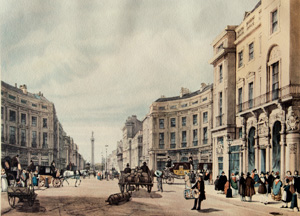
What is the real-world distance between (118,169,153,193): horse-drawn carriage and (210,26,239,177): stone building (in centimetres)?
264

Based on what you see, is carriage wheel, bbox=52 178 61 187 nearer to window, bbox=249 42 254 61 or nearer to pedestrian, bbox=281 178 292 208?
pedestrian, bbox=281 178 292 208

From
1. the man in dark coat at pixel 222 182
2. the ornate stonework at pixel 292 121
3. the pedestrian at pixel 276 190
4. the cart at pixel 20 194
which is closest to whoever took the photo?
the cart at pixel 20 194

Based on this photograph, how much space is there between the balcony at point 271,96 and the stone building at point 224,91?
0.49 m

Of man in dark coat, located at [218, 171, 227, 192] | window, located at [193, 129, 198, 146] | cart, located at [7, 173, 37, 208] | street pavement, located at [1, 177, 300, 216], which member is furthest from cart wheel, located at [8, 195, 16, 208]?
man in dark coat, located at [218, 171, 227, 192]

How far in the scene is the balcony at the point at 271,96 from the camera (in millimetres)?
10953

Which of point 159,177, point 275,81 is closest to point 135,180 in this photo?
point 159,177

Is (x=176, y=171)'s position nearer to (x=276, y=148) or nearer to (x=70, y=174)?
(x=276, y=148)

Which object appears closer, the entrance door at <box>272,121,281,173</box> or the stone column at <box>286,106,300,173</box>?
the stone column at <box>286,106,300,173</box>

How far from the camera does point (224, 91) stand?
44.5ft

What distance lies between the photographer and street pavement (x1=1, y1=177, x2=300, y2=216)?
10656 mm

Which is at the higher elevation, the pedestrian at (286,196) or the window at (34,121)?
the window at (34,121)

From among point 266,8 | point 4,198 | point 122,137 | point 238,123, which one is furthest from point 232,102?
point 4,198

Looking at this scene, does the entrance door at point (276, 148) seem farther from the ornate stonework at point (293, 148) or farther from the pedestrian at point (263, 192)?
the ornate stonework at point (293, 148)

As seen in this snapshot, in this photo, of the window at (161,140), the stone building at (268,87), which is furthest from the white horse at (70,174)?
the stone building at (268,87)
